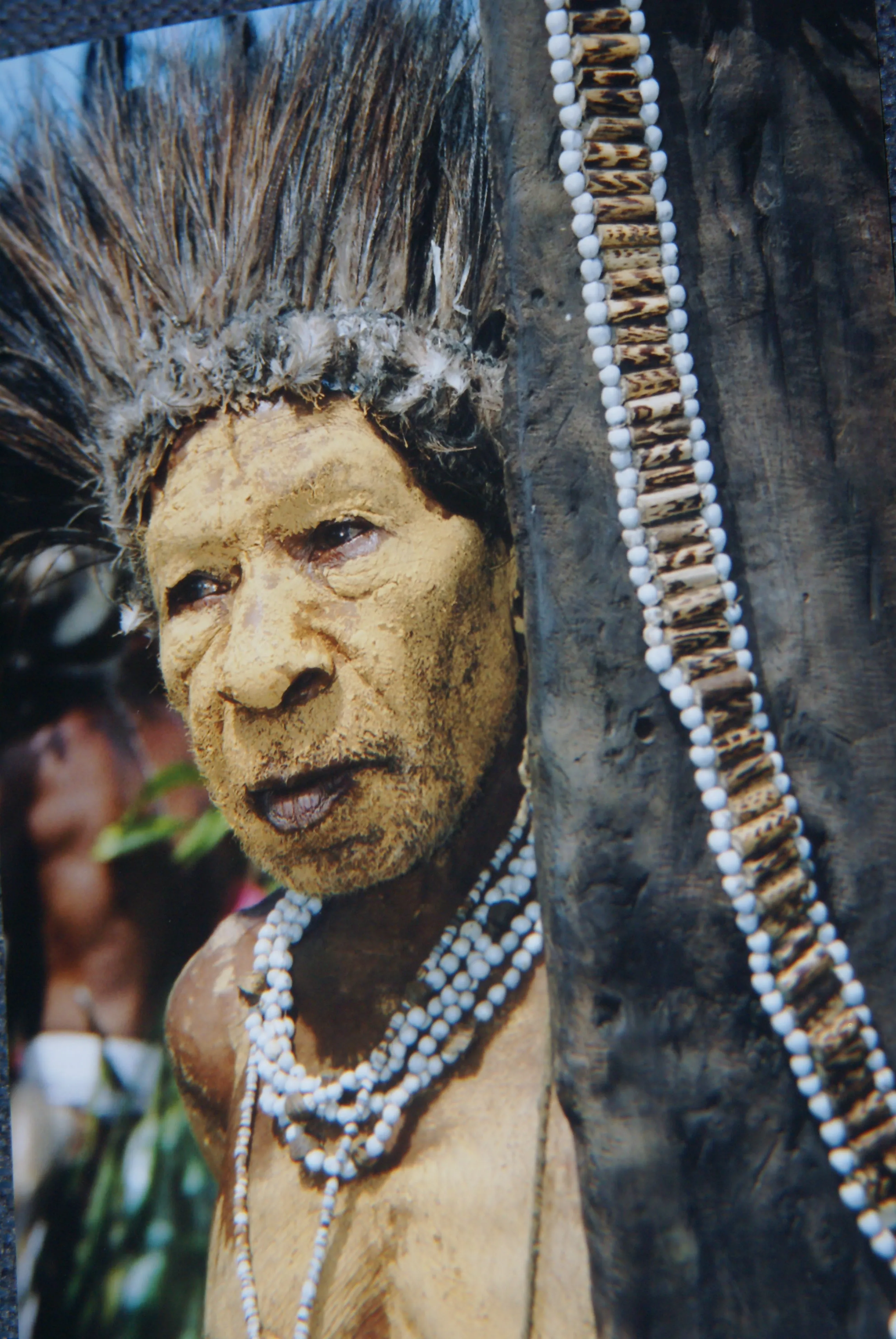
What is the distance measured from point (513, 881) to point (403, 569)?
0.28 meters

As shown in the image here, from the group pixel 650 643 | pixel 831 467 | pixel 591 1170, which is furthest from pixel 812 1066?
pixel 831 467

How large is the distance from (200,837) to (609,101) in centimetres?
72

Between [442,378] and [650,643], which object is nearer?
[650,643]

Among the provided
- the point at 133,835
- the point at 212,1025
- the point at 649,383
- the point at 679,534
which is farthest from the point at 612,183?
the point at 212,1025

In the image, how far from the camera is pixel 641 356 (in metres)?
0.67

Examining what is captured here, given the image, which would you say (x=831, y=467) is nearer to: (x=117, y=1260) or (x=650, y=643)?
(x=650, y=643)

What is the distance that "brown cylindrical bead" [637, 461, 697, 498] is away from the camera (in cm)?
67

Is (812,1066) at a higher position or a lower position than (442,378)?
lower

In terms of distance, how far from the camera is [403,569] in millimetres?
815

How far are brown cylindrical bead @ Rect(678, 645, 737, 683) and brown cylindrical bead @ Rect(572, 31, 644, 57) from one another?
345 mm

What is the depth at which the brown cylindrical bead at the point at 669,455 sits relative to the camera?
26.3 inches

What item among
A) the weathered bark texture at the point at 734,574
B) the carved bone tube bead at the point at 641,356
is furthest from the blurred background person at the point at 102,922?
the carved bone tube bead at the point at 641,356

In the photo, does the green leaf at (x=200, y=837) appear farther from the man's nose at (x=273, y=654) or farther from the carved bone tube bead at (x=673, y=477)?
the carved bone tube bead at (x=673, y=477)

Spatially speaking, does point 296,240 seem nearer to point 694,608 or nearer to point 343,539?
point 343,539
